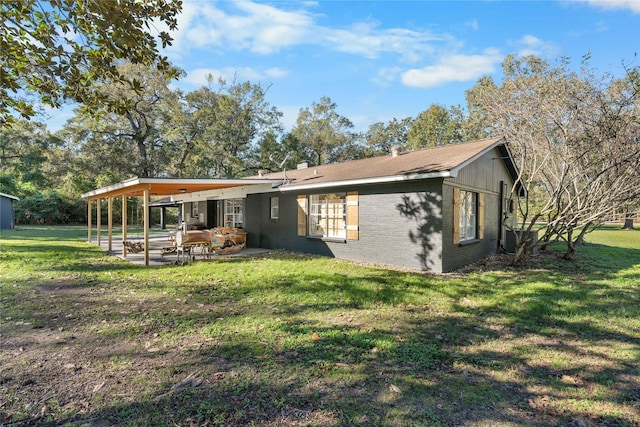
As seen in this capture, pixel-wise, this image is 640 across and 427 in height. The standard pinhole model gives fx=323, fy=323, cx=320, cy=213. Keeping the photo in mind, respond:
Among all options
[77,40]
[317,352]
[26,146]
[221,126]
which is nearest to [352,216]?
[317,352]

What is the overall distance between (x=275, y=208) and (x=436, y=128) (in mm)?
22949

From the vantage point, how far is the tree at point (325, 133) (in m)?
34.1

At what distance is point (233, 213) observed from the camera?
14586mm

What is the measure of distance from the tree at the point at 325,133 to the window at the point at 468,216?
24.7 meters

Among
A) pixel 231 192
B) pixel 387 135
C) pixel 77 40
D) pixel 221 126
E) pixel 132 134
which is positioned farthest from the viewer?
pixel 387 135

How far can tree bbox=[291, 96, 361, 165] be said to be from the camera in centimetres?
3409

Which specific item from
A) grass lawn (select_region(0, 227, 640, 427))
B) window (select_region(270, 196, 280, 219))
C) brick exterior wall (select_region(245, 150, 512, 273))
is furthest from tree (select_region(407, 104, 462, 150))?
grass lawn (select_region(0, 227, 640, 427))

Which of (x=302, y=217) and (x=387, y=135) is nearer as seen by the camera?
(x=302, y=217)

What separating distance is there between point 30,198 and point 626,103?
3862 centimetres

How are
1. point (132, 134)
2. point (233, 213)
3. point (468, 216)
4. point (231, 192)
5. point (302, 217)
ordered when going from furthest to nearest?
1. point (132, 134)
2. point (233, 213)
3. point (231, 192)
4. point (302, 217)
5. point (468, 216)

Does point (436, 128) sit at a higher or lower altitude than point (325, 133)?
lower

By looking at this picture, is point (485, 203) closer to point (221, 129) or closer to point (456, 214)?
point (456, 214)

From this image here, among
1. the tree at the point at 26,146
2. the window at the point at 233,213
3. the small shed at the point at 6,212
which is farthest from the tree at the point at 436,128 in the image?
the small shed at the point at 6,212

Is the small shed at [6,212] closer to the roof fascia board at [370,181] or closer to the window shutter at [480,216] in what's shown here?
the roof fascia board at [370,181]
